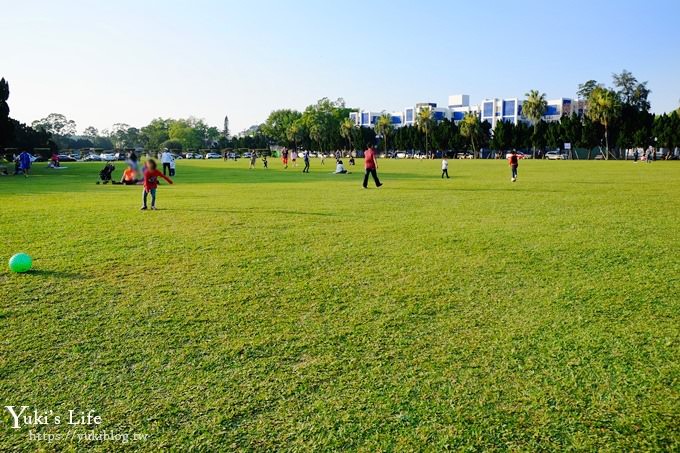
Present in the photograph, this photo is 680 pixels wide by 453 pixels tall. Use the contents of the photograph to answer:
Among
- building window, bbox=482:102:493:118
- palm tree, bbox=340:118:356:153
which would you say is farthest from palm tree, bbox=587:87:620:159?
palm tree, bbox=340:118:356:153

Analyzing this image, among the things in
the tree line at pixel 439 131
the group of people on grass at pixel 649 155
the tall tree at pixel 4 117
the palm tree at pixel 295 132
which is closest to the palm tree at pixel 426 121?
the tree line at pixel 439 131

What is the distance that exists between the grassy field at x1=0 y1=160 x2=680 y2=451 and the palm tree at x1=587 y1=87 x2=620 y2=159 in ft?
252

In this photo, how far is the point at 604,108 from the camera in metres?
76.0

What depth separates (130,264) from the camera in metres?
7.43

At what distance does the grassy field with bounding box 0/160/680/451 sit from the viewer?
126 inches

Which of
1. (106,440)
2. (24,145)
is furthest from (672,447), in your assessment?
(24,145)

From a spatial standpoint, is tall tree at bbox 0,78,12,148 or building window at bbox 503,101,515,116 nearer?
tall tree at bbox 0,78,12,148

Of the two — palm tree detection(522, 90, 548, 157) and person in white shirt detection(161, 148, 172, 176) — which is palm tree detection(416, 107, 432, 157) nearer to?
palm tree detection(522, 90, 548, 157)

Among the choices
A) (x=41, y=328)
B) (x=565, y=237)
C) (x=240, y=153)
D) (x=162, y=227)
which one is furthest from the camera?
(x=240, y=153)

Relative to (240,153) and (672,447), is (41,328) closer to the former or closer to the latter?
(672,447)

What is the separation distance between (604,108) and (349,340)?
83.9 meters

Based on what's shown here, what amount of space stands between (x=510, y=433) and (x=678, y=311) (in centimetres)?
325

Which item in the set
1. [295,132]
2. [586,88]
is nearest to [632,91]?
[586,88]

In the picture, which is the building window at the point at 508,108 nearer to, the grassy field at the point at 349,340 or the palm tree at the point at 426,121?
the palm tree at the point at 426,121
